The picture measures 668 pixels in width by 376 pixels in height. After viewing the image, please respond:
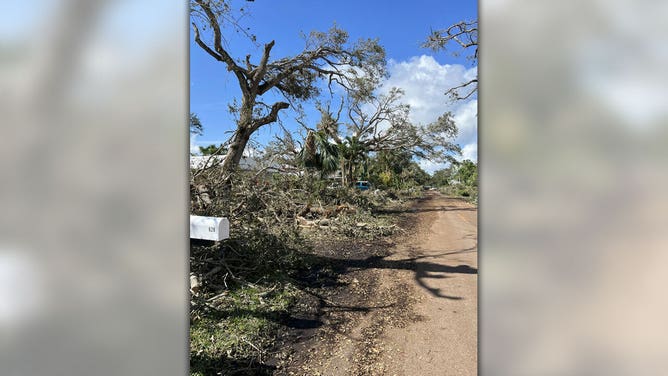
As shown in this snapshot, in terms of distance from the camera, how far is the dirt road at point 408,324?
2008 millimetres

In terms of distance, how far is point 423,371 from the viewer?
1.94 meters

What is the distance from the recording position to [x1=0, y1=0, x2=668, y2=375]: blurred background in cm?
80

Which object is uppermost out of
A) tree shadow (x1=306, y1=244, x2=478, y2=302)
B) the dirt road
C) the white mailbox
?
the white mailbox

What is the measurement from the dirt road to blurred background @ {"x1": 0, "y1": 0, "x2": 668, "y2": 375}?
1286mm
